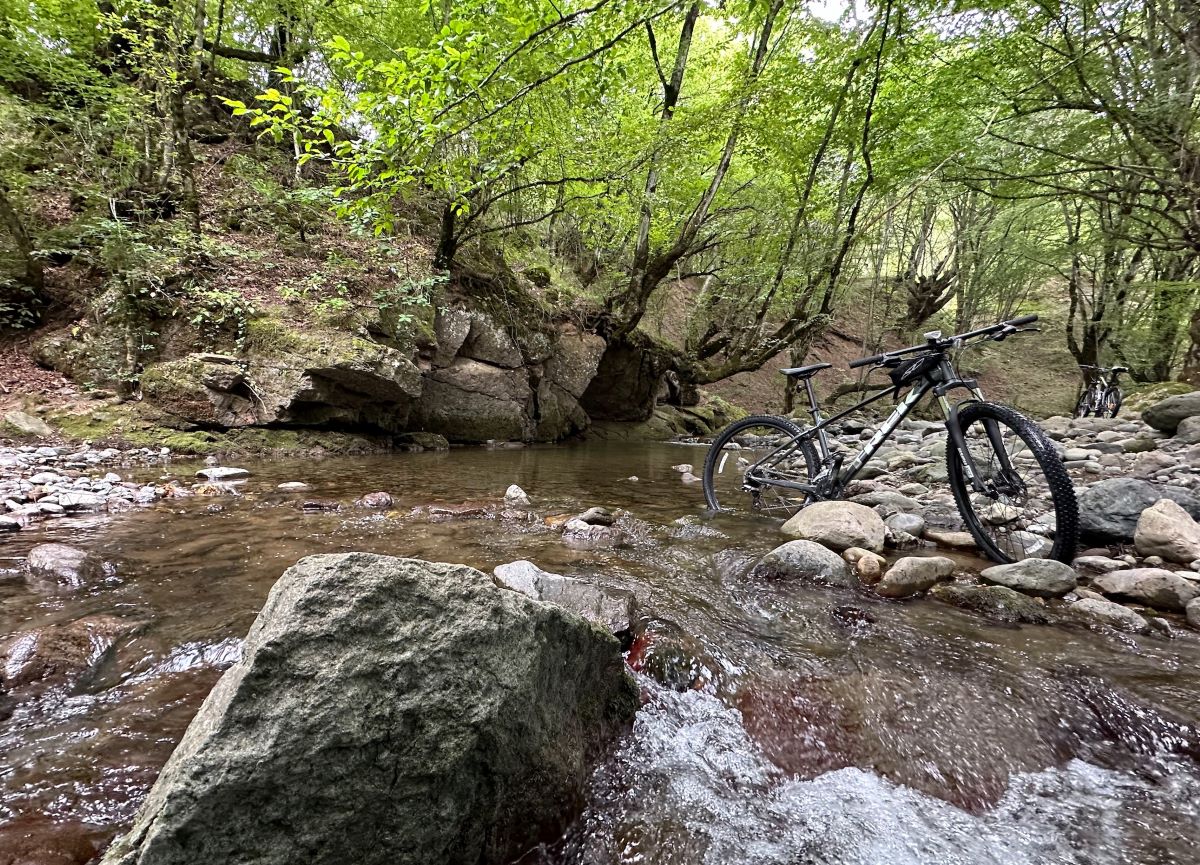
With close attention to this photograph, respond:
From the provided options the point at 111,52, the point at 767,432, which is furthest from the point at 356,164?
the point at 111,52

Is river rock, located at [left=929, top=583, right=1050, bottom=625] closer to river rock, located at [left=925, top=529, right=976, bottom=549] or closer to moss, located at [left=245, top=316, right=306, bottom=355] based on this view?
river rock, located at [left=925, top=529, right=976, bottom=549]

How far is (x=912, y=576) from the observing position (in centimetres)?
302

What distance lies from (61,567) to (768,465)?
5.40 meters

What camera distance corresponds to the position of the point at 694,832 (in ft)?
4.73

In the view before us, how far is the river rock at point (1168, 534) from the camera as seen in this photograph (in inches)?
120

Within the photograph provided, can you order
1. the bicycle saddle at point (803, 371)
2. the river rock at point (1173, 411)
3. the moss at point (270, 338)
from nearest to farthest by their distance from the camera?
the bicycle saddle at point (803, 371) < the river rock at point (1173, 411) < the moss at point (270, 338)

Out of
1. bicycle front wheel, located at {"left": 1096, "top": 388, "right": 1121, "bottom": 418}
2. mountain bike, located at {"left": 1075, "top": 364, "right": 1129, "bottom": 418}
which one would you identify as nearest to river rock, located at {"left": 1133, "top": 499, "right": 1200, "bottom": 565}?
mountain bike, located at {"left": 1075, "top": 364, "right": 1129, "bottom": 418}

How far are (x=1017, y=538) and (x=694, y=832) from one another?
3427 millimetres

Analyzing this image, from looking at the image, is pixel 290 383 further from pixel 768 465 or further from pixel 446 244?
pixel 768 465

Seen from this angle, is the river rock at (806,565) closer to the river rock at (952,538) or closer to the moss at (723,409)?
the river rock at (952,538)

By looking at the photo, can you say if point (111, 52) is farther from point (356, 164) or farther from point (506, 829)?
point (506, 829)

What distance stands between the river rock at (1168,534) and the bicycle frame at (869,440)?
0.91 meters

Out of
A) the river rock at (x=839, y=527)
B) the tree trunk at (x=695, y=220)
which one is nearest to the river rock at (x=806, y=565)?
the river rock at (x=839, y=527)

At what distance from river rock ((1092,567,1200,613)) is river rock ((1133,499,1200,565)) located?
395 mm
